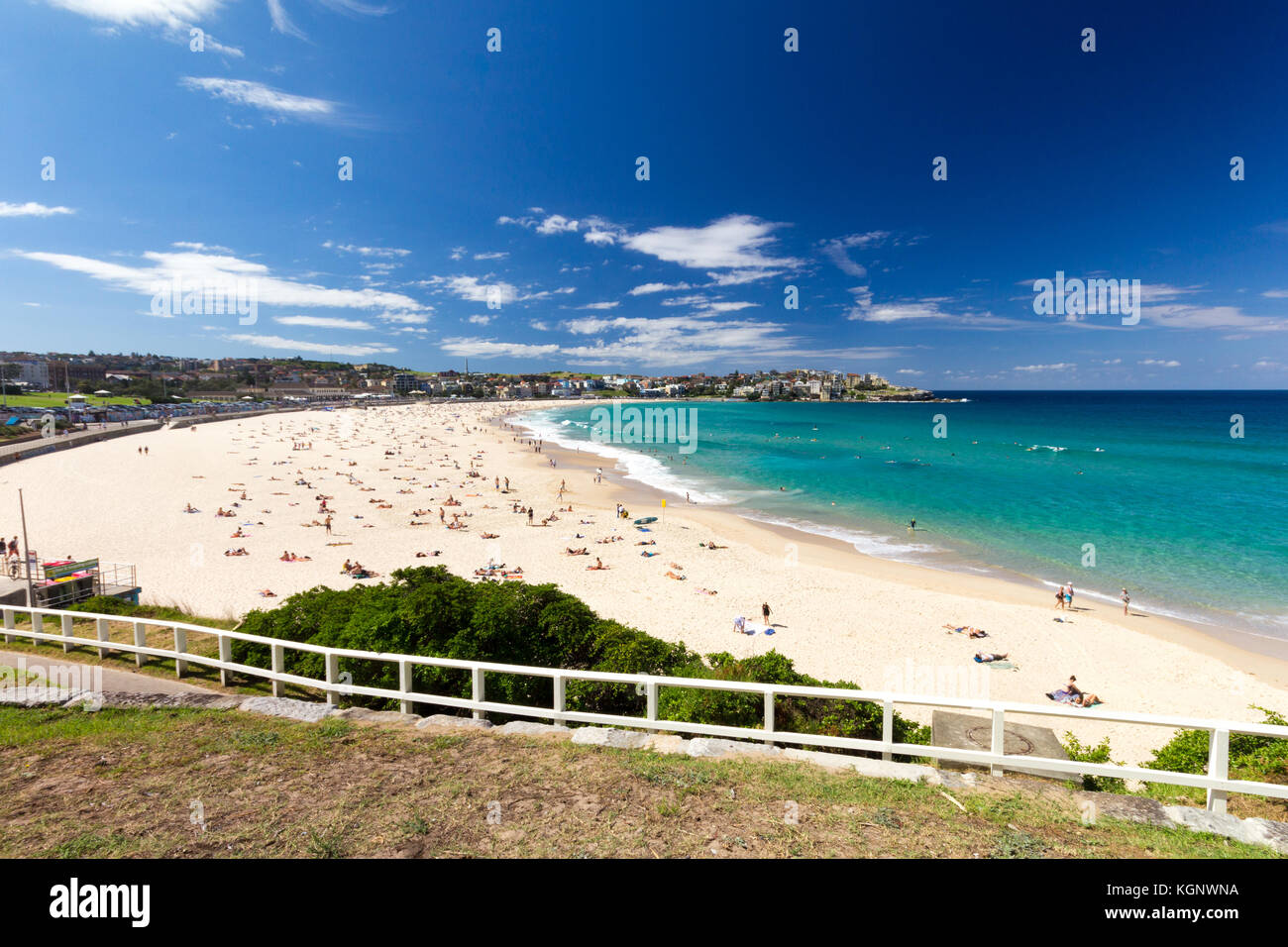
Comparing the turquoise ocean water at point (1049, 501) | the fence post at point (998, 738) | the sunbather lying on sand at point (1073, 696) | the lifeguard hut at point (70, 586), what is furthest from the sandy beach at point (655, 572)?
the fence post at point (998, 738)

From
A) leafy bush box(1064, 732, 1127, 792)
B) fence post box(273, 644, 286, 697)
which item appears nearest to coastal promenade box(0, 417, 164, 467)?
fence post box(273, 644, 286, 697)

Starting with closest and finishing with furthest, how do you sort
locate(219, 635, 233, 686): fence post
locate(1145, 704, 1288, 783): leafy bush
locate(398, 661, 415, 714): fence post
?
locate(1145, 704, 1288, 783): leafy bush
locate(398, 661, 415, 714): fence post
locate(219, 635, 233, 686): fence post

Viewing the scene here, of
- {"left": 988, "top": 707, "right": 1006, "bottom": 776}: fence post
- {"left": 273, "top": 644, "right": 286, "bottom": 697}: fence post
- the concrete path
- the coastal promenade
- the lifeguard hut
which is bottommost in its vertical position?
the lifeguard hut

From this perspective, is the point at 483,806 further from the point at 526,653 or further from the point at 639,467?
the point at 639,467

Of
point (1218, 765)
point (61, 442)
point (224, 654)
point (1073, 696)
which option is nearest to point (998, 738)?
point (1218, 765)

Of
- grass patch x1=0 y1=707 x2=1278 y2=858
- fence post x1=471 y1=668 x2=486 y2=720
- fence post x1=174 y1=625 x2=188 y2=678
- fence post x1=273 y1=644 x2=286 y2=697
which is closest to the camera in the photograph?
grass patch x1=0 y1=707 x2=1278 y2=858

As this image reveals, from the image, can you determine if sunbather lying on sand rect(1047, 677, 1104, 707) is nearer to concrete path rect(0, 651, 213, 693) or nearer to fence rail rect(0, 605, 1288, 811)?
fence rail rect(0, 605, 1288, 811)
